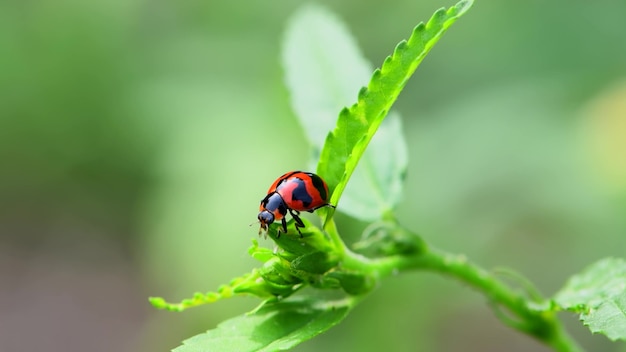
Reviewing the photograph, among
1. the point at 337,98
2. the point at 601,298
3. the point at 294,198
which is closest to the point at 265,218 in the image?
the point at 294,198

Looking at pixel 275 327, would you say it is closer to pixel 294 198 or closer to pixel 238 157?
pixel 294 198

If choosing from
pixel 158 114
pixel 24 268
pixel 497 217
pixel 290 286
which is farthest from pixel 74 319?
pixel 290 286

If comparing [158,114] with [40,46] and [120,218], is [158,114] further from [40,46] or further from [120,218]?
[40,46]

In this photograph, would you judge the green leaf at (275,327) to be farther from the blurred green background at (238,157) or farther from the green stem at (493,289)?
the blurred green background at (238,157)

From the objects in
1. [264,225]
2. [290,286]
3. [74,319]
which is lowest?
[290,286]

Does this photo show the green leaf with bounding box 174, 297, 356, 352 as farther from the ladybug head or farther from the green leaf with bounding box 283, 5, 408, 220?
the green leaf with bounding box 283, 5, 408, 220
